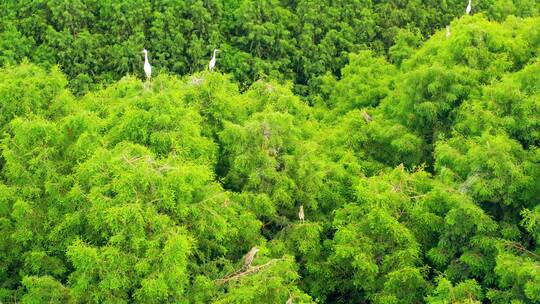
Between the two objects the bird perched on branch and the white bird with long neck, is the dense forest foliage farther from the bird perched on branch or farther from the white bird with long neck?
the white bird with long neck

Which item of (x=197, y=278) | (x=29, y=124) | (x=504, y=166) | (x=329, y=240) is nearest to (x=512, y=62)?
(x=504, y=166)

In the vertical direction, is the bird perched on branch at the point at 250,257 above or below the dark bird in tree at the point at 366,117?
above

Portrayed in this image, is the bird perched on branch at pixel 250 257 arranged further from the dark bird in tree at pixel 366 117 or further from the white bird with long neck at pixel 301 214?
the dark bird in tree at pixel 366 117

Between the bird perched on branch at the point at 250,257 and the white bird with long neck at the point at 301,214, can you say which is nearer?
the bird perched on branch at the point at 250,257

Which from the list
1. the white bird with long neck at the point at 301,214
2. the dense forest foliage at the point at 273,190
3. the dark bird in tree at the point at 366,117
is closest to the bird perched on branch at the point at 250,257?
the dense forest foliage at the point at 273,190

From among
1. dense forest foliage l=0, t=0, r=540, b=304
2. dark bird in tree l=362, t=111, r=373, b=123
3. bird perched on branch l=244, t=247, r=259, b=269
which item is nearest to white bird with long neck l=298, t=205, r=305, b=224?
dense forest foliage l=0, t=0, r=540, b=304

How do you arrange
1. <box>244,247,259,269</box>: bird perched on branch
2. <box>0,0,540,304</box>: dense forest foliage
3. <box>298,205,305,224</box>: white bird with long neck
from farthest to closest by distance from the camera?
<box>298,205,305,224</box>: white bird with long neck, <box>244,247,259,269</box>: bird perched on branch, <box>0,0,540,304</box>: dense forest foliage

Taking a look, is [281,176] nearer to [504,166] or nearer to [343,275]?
[343,275]

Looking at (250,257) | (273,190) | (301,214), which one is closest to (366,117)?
(273,190)

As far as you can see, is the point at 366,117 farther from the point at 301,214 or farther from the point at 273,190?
the point at 301,214
